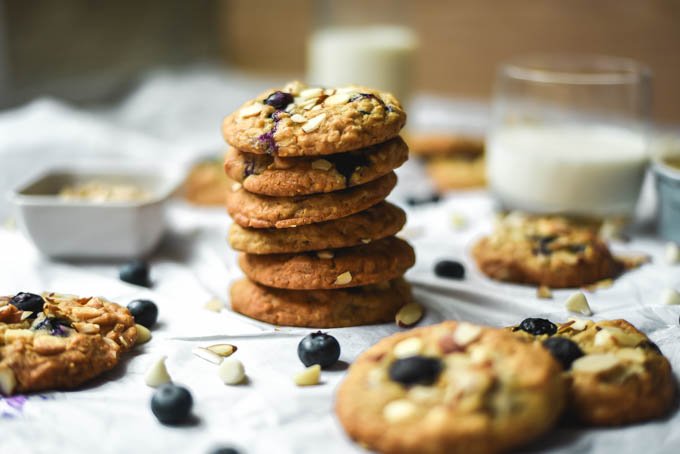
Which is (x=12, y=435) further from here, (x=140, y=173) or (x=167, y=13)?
(x=167, y=13)

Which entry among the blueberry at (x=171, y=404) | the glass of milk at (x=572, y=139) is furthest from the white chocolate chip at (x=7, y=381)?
the glass of milk at (x=572, y=139)

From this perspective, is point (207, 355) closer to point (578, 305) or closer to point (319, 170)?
point (319, 170)

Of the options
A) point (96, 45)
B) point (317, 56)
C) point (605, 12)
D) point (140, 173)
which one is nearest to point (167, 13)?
point (96, 45)

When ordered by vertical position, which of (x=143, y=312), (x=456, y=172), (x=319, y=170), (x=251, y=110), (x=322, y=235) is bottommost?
(x=456, y=172)

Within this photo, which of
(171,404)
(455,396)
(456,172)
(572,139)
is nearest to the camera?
(455,396)

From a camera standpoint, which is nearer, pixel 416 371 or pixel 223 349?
pixel 416 371

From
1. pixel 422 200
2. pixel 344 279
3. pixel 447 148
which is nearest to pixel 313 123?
pixel 344 279

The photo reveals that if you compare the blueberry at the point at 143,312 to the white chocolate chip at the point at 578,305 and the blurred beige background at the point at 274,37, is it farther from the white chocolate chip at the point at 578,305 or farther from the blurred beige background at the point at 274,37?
the blurred beige background at the point at 274,37
